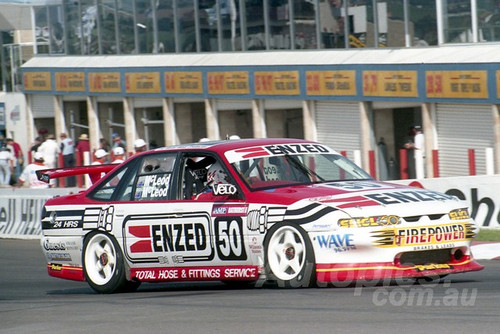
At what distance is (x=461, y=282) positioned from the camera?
984 centimetres

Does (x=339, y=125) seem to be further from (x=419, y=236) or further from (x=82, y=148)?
(x=419, y=236)

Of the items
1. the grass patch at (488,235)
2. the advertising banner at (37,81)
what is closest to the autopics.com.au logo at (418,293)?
the grass patch at (488,235)

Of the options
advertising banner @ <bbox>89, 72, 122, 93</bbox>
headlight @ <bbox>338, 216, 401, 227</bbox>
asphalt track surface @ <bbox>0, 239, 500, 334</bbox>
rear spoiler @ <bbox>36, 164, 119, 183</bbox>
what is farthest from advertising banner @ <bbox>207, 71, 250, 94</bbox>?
headlight @ <bbox>338, 216, 401, 227</bbox>

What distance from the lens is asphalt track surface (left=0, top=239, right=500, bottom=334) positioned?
24.4ft

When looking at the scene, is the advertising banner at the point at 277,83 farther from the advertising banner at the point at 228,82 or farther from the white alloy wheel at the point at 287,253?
the white alloy wheel at the point at 287,253

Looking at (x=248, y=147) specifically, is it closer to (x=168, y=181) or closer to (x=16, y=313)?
(x=168, y=181)

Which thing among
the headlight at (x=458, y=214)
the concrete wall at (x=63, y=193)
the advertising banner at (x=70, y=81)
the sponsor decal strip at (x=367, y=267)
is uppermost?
the advertising banner at (x=70, y=81)

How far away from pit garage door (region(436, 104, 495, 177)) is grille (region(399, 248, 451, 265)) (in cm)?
1520

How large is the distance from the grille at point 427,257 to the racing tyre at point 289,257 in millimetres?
775

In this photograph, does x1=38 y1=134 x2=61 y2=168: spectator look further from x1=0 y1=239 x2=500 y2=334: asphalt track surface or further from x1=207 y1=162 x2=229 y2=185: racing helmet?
x1=207 y1=162 x2=229 y2=185: racing helmet

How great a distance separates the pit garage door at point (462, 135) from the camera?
2453cm

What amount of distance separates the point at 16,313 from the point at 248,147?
2696 mm

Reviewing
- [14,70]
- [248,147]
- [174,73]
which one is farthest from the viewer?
[14,70]

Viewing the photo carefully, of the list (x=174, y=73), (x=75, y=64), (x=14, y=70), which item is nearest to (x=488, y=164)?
(x=174, y=73)
